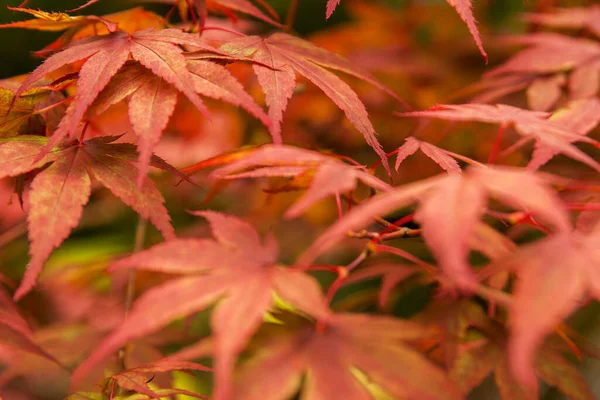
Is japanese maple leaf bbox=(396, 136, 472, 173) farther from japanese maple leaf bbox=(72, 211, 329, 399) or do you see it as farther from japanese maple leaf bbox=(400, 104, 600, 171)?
japanese maple leaf bbox=(72, 211, 329, 399)

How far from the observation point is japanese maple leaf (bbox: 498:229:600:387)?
28cm

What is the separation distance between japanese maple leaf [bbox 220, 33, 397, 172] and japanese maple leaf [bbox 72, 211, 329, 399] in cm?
12

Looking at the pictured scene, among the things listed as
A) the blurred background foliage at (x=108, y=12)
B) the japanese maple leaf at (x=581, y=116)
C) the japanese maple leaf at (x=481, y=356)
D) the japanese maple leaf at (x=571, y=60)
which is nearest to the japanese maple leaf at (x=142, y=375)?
the japanese maple leaf at (x=481, y=356)

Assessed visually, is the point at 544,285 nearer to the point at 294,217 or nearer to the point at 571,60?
the point at 294,217

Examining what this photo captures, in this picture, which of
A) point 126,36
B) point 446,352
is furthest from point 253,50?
point 446,352

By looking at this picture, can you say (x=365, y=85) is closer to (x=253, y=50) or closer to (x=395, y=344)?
(x=253, y=50)

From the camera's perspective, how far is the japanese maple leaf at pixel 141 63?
0.45m

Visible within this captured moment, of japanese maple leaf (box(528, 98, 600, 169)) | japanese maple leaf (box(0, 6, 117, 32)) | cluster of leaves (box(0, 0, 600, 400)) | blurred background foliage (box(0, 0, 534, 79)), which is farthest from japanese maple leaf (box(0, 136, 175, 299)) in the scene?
blurred background foliage (box(0, 0, 534, 79))

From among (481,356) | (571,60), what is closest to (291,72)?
(481,356)

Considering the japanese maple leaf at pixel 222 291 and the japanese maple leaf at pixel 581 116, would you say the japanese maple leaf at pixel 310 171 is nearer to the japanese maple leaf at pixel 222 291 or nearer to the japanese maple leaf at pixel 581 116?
the japanese maple leaf at pixel 222 291

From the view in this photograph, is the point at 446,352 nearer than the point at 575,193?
Yes

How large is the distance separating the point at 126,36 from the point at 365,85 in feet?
2.71

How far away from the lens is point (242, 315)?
32 cm

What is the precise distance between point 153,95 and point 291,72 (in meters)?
0.13
